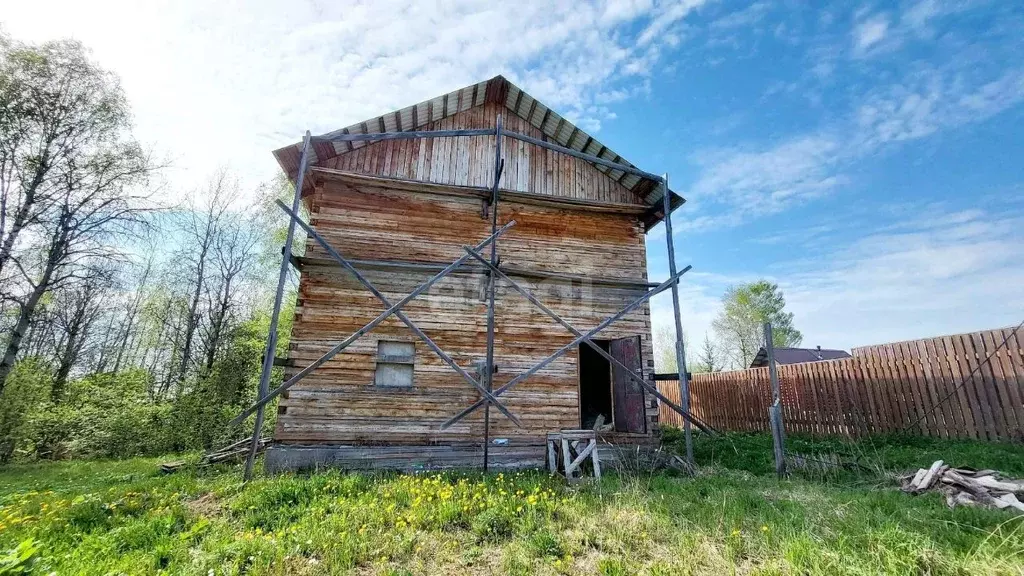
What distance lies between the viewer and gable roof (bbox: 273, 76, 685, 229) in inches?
412

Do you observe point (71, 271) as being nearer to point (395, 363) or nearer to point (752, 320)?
point (395, 363)

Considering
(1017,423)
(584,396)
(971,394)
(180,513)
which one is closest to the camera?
(180,513)

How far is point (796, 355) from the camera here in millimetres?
27906

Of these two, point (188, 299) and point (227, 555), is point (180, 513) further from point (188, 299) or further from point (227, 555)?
point (188, 299)

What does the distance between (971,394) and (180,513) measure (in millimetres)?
15721

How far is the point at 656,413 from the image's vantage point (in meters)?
10.2

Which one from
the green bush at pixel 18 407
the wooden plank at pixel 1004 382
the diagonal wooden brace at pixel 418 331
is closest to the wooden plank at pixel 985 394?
the wooden plank at pixel 1004 382

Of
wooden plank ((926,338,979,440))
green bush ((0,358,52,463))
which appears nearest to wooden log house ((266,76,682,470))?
wooden plank ((926,338,979,440))

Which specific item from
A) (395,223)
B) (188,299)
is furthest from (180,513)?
(188,299)

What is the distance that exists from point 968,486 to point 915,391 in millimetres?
5813

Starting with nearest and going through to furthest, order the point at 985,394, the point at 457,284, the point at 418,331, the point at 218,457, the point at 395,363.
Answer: the point at 418,331
the point at 985,394
the point at 395,363
the point at 457,284
the point at 218,457

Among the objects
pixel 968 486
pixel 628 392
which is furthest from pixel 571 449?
pixel 968 486

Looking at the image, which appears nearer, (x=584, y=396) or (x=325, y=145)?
(x=325, y=145)

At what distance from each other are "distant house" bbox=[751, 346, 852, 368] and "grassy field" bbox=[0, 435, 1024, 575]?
65.9 ft
